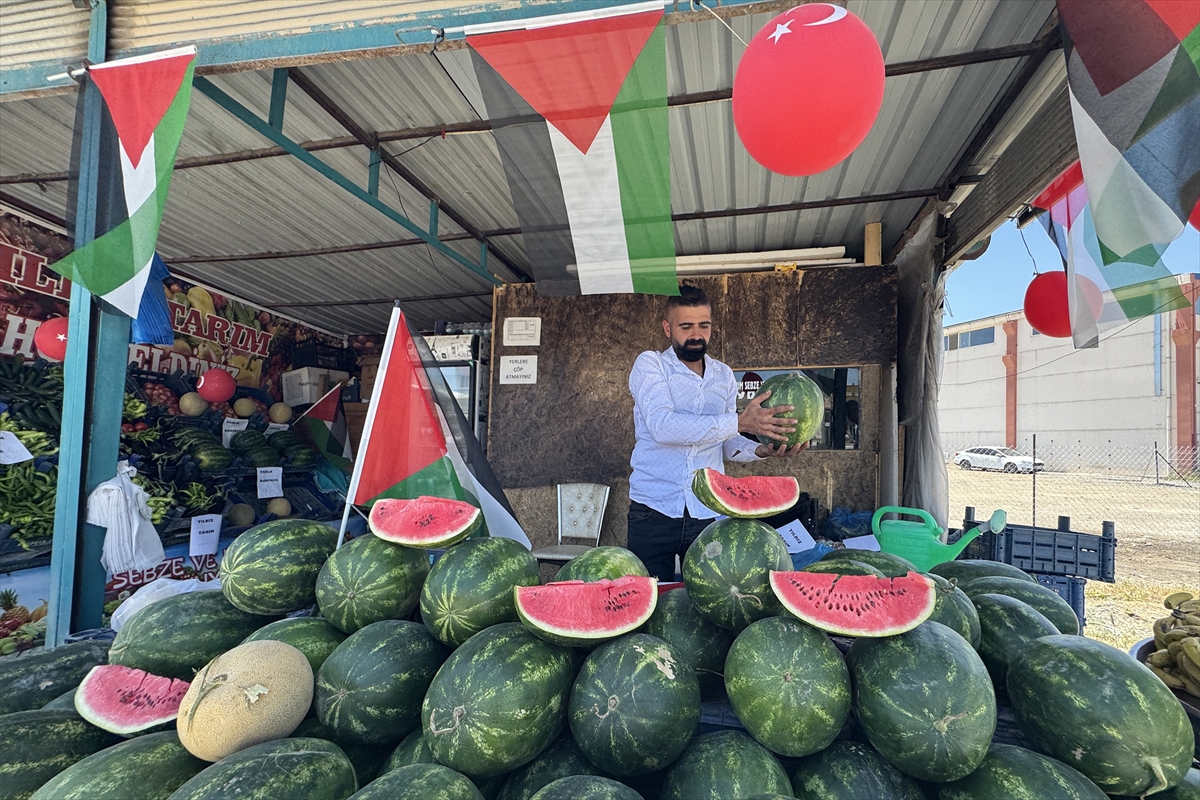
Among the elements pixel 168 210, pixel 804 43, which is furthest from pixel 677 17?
pixel 168 210

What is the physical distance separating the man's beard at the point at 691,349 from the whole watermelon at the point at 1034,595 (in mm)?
2150

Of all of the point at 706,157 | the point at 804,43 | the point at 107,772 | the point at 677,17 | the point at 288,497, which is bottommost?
the point at 288,497

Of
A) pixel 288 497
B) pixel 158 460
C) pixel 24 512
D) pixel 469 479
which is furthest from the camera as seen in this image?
pixel 288 497

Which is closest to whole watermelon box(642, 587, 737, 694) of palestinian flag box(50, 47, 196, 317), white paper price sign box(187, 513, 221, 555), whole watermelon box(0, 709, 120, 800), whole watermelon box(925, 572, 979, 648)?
whole watermelon box(925, 572, 979, 648)

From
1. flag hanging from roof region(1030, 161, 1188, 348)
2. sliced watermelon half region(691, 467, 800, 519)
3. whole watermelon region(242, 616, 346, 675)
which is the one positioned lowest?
whole watermelon region(242, 616, 346, 675)

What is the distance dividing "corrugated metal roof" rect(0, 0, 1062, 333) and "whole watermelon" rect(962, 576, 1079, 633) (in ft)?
8.77

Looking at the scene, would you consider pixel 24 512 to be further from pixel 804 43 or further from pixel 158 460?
pixel 804 43

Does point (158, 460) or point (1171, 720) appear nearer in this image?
point (1171, 720)

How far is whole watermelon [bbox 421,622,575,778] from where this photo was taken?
108cm

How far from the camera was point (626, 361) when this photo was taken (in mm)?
6543

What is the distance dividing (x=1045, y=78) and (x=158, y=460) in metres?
7.91

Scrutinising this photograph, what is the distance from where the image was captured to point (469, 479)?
10.8 feet

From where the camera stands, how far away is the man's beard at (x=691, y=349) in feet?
11.7

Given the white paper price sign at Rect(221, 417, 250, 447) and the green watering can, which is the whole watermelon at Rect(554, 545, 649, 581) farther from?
the white paper price sign at Rect(221, 417, 250, 447)
